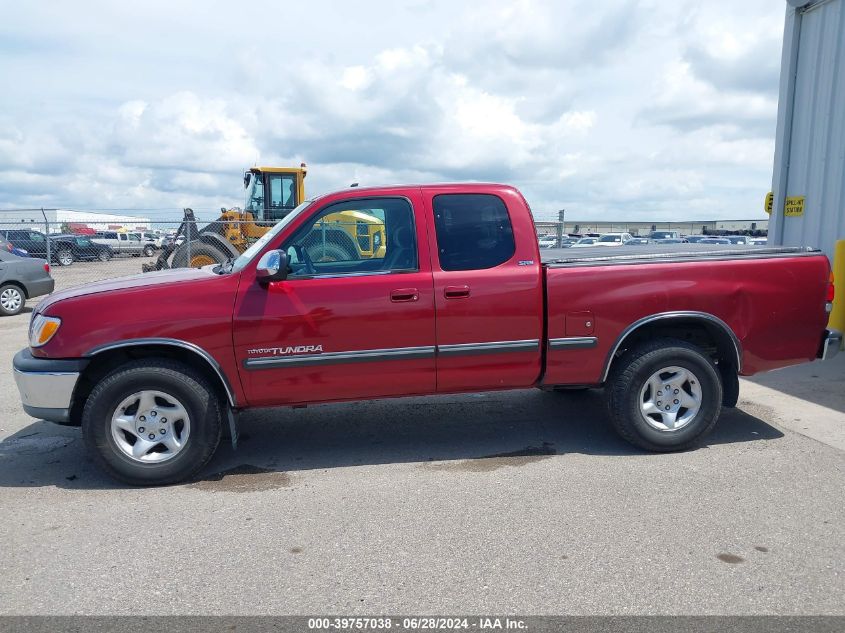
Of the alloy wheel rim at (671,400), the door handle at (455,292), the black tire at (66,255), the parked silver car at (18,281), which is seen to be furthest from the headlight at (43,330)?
the black tire at (66,255)

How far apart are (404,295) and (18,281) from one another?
1168cm

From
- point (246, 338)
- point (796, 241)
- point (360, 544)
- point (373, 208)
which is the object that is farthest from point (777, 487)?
point (796, 241)

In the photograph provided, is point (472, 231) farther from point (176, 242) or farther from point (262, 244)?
point (176, 242)

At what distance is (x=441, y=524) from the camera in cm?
392

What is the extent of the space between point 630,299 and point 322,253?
2209mm

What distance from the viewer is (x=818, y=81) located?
9.24 m

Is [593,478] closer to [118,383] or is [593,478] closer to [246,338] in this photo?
[246,338]

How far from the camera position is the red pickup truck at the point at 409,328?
4.52 m

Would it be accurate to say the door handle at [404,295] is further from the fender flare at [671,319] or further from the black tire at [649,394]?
the black tire at [649,394]

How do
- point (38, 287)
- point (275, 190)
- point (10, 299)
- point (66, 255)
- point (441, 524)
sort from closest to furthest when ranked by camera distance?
point (441, 524) < point (10, 299) < point (38, 287) < point (275, 190) < point (66, 255)

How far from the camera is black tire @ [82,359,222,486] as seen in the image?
4469mm

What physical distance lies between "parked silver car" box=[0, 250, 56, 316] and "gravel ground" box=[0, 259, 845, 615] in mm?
8702

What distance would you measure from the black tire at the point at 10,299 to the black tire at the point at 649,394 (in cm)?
1249

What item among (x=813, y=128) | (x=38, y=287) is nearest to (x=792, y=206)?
(x=813, y=128)
